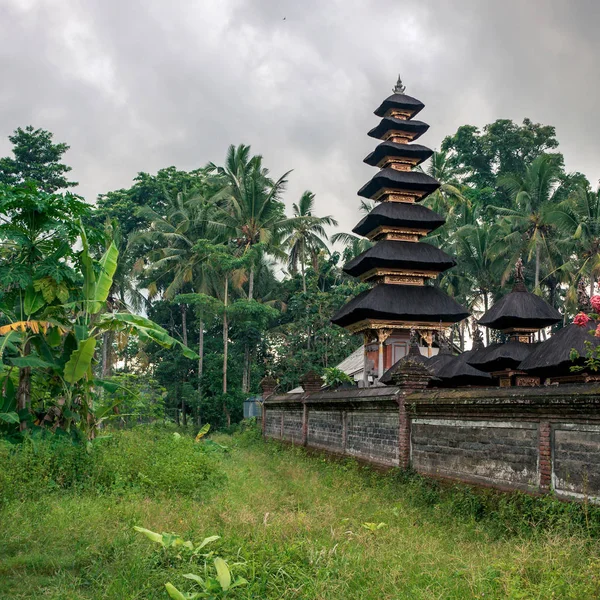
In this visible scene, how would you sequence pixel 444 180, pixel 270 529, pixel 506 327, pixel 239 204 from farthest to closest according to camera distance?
1. pixel 444 180
2. pixel 239 204
3. pixel 506 327
4. pixel 270 529

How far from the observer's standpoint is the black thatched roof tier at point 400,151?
2428cm

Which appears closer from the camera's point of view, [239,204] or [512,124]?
[239,204]

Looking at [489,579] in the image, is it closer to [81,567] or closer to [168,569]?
[168,569]

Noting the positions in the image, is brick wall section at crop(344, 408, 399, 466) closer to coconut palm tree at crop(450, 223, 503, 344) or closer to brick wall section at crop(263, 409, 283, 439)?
brick wall section at crop(263, 409, 283, 439)

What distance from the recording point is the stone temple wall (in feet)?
22.9

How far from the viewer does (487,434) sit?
343 inches

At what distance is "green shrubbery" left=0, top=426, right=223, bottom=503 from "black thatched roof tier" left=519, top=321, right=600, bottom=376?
253 inches

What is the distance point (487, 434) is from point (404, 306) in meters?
12.9

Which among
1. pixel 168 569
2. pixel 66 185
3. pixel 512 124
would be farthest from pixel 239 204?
pixel 168 569

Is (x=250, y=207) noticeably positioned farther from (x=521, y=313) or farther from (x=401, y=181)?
(x=521, y=313)

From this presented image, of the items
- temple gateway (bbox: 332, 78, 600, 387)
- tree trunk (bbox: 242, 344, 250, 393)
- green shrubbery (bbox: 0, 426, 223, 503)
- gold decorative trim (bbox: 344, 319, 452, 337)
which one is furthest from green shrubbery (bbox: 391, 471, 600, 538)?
tree trunk (bbox: 242, 344, 250, 393)

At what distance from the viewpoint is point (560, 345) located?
1221cm

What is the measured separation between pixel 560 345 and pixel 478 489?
15.1 ft

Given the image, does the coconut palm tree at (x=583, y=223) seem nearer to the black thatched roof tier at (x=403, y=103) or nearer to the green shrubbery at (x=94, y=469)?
the black thatched roof tier at (x=403, y=103)
